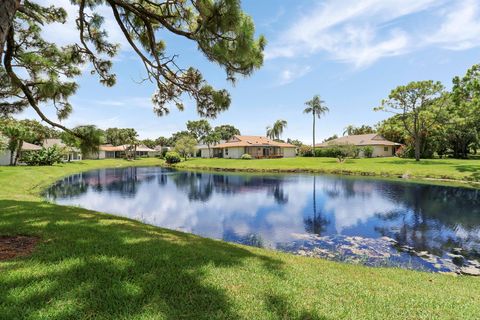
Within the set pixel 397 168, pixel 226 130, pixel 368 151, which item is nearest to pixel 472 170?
pixel 397 168

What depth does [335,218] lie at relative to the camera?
1555cm

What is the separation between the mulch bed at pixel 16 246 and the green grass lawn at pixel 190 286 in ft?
0.61

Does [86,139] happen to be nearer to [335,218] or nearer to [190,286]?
[190,286]

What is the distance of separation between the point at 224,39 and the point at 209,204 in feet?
46.0

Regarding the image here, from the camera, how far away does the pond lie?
33.7 ft

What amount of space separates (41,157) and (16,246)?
146 feet

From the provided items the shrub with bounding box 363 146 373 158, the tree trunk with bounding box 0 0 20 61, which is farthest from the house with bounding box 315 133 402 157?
the tree trunk with bounding box 0 0 20 61

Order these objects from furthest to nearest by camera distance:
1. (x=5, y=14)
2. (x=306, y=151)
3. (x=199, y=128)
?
(x=199, y=128), (x=306, y=151), (x=5, y=14)

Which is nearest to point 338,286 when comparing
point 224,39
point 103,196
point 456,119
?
point 224,39

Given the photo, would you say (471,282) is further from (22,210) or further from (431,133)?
(431,133)

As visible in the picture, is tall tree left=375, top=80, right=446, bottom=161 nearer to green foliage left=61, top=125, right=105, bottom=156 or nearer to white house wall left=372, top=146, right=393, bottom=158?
white house wall left=372, top=146, right=393, bottom=158

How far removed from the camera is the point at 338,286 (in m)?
4.89

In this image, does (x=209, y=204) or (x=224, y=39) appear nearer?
(x=224, y=39)

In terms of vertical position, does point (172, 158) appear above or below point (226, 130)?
below
